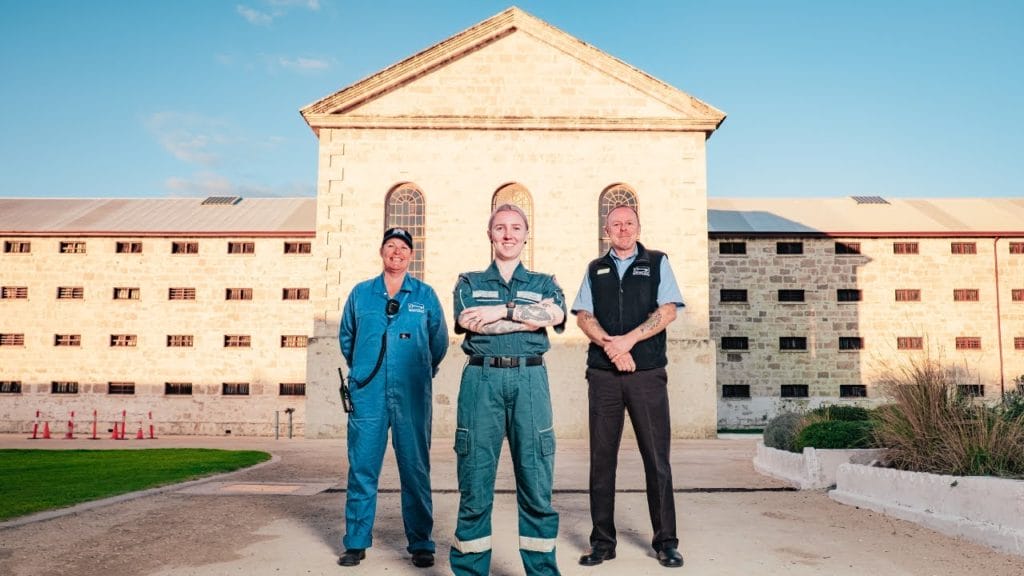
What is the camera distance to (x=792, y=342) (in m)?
26.7

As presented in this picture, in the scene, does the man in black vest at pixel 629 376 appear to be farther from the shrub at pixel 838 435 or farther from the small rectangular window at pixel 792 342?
the small rectangular window at pixel 792 342

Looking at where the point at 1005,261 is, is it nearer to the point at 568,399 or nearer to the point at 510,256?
the point at 568,399

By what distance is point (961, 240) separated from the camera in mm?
27219

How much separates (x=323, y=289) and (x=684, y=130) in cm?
1088

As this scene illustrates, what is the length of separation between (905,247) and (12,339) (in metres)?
35.0

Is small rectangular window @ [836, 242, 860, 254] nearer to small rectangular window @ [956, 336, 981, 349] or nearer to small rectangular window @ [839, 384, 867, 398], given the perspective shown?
small rectangular window @ [956, 336, 981, 349]

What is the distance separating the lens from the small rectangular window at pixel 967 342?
26.5 metres

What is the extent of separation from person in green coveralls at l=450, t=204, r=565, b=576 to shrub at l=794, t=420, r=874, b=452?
5.95 m

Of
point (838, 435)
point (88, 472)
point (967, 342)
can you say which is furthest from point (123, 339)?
point (967, 342)

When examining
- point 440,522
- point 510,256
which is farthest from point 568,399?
point 510,256

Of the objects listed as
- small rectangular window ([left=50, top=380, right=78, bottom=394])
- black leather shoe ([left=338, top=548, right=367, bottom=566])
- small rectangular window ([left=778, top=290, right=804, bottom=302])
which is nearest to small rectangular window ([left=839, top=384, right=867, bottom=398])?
small rectangular window ([left=778, top=290, right=804, bottom=302])

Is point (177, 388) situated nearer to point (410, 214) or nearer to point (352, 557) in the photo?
point (410, 214)

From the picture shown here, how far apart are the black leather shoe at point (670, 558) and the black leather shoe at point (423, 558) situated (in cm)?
155

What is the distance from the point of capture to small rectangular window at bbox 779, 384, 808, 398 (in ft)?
85.8
